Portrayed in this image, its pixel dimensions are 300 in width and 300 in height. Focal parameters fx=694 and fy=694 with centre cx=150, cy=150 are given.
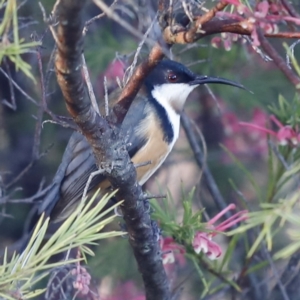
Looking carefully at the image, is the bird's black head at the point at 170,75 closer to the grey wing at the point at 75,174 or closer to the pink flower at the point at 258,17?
the grey wing at the point at 75,174

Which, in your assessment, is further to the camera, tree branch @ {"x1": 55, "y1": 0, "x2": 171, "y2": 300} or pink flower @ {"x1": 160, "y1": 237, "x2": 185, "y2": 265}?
pink flower @ {"x1": 160, "y1": 237, "x2": 185, "y2": 265}

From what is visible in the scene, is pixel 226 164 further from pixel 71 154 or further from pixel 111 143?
pixel 111 143

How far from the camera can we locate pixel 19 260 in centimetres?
158

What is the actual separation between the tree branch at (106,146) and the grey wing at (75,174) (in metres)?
0.64

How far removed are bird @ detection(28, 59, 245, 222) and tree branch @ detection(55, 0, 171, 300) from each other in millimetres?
600

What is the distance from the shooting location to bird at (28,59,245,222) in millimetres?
3162

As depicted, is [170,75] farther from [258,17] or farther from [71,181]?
[258,17]

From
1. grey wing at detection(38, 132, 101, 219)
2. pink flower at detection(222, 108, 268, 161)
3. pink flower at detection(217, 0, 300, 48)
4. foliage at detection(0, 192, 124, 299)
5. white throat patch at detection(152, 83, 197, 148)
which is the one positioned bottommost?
pink flower at detection(222, 108, 268, 161)

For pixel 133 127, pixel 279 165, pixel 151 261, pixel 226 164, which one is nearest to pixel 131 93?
pixel 151 261

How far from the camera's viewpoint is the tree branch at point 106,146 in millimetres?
1451

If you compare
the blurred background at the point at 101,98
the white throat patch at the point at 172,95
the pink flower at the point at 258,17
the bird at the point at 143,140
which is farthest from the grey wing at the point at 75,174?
the pink flower at the point at 258,17

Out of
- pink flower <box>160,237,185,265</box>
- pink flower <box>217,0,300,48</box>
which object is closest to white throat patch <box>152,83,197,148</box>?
pink flower <box>160,237,185,265</box>

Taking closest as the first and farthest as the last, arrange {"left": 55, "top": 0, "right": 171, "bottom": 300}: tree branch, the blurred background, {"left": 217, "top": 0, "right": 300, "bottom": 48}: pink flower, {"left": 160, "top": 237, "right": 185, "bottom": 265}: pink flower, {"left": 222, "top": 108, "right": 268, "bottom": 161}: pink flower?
{"left": 55, "top": 0, "right": 171, "bottom": 300}: tree branch, {"left": 217, "top": 0, "right": 300, "bottom": 48}: pink flower, {"left": 160, "top": 237, "right": 185, "bottom": 265}: pink flower, the blurred background, {"left": 222, "top": 108, "right": 268, "bottom": 161}: pink flower

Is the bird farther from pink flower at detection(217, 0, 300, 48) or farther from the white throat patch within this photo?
pink flower at detection(217, 0, 300, 48)
